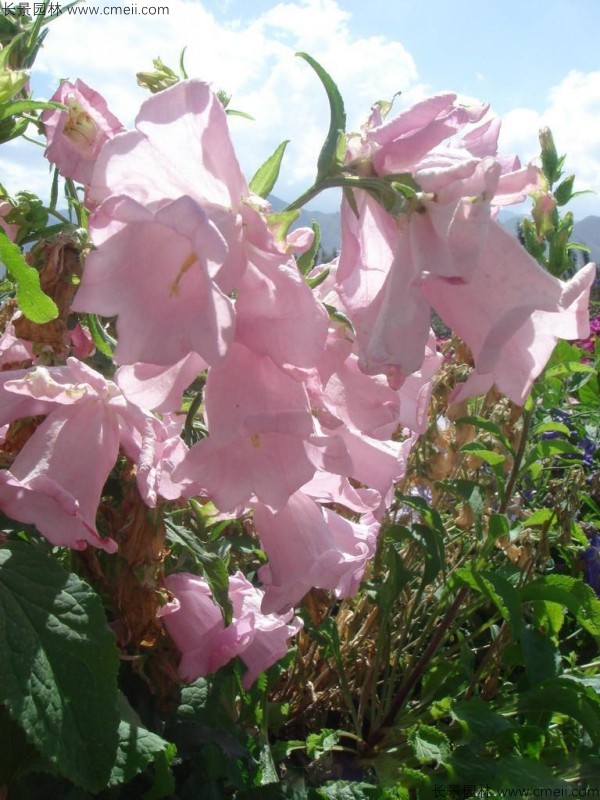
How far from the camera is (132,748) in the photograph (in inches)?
40.4

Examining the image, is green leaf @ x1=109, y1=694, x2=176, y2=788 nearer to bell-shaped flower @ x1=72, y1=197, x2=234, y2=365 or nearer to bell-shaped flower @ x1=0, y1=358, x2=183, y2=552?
bell-shaped flower @ x1=0, y1=358, x2=183, y2=552

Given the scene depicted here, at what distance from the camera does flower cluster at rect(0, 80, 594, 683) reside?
0.58 meters

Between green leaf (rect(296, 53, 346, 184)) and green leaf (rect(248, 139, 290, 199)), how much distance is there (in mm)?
36

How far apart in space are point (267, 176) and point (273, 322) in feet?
0.51

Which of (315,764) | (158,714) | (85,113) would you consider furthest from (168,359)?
(315,764)

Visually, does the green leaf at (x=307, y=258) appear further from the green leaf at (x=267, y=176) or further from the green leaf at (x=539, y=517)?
the green leaf at (x=539, y=517)

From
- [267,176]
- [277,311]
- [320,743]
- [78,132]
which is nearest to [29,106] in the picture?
[78,132]

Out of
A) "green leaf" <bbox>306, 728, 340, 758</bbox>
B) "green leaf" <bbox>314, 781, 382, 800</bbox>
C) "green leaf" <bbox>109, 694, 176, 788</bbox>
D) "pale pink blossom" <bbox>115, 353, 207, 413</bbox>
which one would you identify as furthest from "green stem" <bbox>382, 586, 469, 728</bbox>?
"pale pink blossom" <bbox>115, 353, 207, 413</bbox>

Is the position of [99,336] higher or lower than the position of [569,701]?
higher

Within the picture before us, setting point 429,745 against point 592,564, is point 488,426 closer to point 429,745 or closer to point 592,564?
point 429,745

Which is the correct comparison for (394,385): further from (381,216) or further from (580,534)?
(580,534)

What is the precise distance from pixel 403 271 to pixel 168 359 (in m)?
0.21

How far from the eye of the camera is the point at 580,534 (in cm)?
241

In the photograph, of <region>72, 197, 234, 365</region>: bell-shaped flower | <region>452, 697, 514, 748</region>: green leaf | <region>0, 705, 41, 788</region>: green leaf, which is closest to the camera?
<region>72, 197, 234, 365</region>: bell-shaped flower
